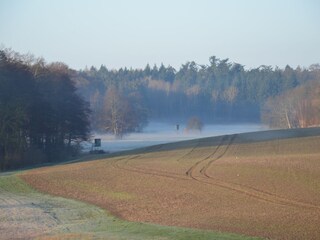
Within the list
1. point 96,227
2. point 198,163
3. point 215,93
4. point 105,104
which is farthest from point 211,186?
point 215,93

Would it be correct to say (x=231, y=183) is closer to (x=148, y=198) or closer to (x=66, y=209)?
(x=148, y=198)

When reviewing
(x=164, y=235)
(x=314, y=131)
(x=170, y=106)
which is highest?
(x=170, y=106)

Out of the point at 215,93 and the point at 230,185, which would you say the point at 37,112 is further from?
the point at 215,93

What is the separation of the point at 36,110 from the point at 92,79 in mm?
111451

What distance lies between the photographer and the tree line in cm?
6188

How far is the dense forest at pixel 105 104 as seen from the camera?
64.2m

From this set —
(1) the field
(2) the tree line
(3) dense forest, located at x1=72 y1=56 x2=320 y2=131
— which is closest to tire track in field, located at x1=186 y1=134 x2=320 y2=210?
(1) the field

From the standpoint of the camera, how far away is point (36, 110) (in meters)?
69.4

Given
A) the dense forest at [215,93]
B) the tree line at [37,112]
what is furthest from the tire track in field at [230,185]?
the dense forest at [215,93]

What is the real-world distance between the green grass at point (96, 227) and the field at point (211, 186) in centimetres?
84

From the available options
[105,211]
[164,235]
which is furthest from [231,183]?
[164,235]

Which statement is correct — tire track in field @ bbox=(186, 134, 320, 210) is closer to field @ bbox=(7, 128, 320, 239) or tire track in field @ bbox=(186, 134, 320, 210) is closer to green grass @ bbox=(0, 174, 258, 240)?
field @ bbox=(7, 128, 320, 239)

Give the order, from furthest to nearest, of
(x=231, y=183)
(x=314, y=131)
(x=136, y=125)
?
(x=136, y=125) → (x=314, y=131) → (x=231, y=183)

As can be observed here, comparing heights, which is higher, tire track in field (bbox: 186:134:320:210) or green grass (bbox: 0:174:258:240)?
tire track in field (bbox: 186:134:320:210)
